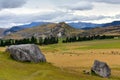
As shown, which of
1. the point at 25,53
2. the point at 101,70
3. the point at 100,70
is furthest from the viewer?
the point at 100,70

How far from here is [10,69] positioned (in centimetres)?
4638

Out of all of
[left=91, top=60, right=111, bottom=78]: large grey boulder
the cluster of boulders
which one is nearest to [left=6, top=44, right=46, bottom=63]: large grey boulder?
the cluster of boulders

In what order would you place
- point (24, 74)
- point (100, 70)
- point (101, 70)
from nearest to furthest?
point (24, 74) → point (101, 70) → point (100, 70)

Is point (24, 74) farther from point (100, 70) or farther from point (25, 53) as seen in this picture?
point (100, 70)

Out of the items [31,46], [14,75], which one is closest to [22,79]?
[14,75]

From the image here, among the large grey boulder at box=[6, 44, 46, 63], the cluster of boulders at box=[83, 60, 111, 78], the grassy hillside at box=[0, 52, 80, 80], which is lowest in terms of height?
the cluster of boulders at box=[83, 60, 111, 78]

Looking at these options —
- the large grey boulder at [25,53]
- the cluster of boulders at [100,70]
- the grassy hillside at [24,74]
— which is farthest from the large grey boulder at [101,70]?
the grassy hillside at [24,74]

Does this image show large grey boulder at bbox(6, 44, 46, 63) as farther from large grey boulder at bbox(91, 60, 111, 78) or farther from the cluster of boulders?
large grey boulder at bbox(91, 60, 111, 78)

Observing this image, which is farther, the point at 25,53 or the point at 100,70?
the point at 100,70

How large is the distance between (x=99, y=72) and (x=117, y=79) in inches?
148

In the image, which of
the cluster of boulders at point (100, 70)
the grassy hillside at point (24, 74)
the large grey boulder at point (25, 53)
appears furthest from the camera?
the cluster of boulders at point (100, 70)

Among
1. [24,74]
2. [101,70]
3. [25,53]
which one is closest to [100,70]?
[101,70]

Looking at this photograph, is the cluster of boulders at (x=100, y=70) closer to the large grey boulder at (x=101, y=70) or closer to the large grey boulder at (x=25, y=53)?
the large grey boulder at (x=101, y=70)

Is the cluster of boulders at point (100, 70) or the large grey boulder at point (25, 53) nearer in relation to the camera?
the large grey boulder at point (25, 53)
